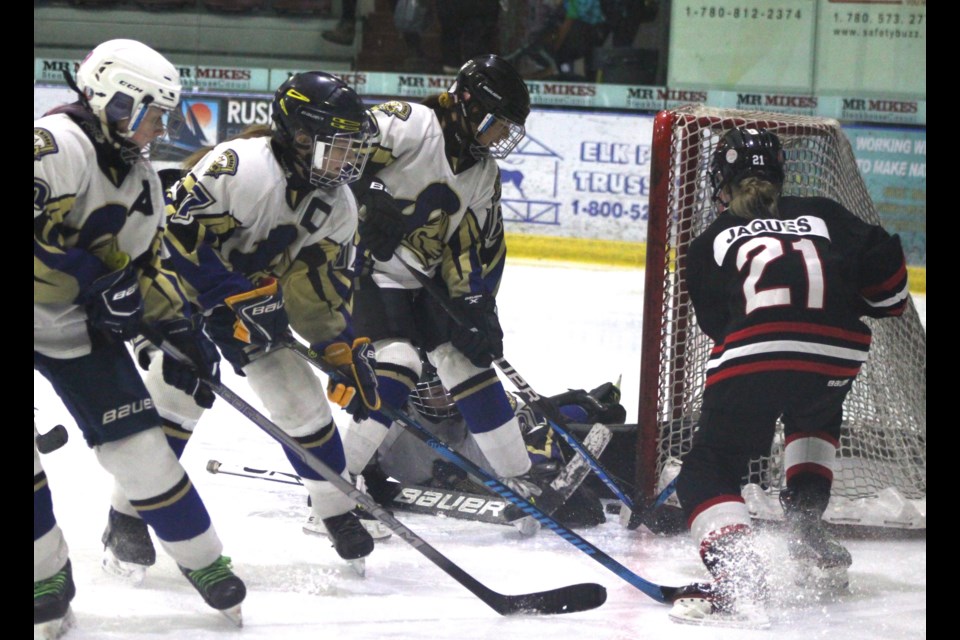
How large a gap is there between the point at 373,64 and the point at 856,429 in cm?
533

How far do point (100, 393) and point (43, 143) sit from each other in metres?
0.43

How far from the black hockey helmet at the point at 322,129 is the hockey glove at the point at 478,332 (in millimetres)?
663

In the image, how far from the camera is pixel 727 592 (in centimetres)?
246

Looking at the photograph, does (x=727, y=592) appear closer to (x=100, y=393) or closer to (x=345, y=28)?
(x=100, y=393)

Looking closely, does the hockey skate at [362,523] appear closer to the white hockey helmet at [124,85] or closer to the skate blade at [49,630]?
the skate blade at [49,630]

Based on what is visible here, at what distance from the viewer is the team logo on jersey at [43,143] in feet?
6.69

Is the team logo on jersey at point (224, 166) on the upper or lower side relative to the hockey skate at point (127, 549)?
upper

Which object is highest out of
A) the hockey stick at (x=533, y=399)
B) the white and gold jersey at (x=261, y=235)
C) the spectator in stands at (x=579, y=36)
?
the spectator in stands at (x=579, y=36)

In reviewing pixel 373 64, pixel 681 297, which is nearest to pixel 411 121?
pixel 681 297

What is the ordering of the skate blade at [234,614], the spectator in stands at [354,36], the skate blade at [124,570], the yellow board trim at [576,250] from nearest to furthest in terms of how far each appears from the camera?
1. the skate blade at [234,614]
2. the skate blade at [124,570]
3. the yellow board trim at [576,250]
4. the spectator in stands at [354,36]

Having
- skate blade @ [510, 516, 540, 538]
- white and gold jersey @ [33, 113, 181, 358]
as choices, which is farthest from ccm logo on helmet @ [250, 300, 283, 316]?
skate blade @ [510, 516, 540, 538]

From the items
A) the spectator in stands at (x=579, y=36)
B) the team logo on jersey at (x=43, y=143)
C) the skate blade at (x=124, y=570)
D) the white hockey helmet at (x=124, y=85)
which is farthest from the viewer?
the spectator in stands at (x=579, y=36)

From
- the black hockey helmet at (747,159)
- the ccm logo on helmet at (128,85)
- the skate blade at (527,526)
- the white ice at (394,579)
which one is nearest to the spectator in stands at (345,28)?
the white ice at (394,579)

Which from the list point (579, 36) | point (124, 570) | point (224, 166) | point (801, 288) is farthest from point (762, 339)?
point (579, 36)
